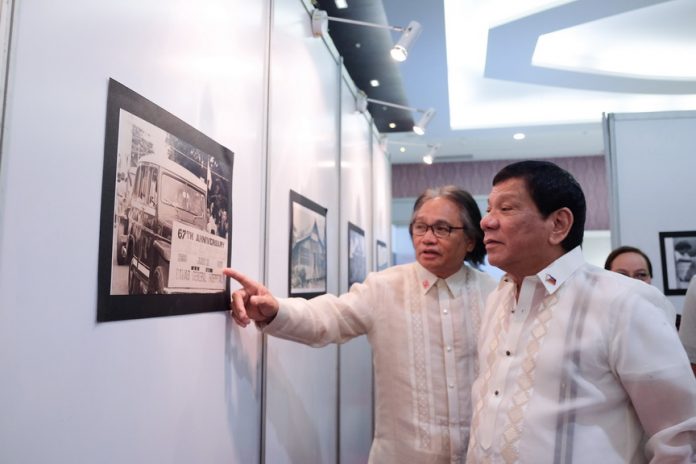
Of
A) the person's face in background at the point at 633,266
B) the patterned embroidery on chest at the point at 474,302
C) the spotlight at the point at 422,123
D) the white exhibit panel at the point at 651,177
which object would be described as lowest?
the patterned embroidery on chest at the point at 474,302

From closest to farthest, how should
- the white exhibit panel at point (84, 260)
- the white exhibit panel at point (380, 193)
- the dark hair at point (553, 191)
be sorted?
the white exhibit panel at point (84, 260) → the dark hair at point (553, 191) → the white exhibit panel at point (380, 193)

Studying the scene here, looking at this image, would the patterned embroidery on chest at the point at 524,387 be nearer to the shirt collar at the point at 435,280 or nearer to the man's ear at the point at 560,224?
the man's ear at the point at 560,224

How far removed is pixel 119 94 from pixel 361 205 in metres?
3.15

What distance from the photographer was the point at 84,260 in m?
1.00

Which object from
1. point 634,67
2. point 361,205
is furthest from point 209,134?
point 634,67

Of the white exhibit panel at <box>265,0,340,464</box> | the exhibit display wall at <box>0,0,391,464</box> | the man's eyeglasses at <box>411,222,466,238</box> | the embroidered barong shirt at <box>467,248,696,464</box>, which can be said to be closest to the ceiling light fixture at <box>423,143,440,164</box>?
the white exhibit panel at <box>265,0,340,464</box>

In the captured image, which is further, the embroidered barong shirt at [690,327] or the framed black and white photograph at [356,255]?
the framed black and white photograph at [356,255]

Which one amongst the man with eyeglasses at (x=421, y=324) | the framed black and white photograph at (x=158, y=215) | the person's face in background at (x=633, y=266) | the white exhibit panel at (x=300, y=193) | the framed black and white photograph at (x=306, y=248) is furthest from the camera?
the person's face in background at (x=633, y=266)

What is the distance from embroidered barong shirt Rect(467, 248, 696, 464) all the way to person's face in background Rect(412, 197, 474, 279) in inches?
24.5

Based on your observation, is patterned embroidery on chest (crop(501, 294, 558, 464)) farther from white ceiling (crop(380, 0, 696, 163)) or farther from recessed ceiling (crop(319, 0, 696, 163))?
white ceiling (crop(380, 0, 696, 163))

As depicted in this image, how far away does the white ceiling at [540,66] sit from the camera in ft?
13.3

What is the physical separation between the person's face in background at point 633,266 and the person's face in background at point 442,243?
4.33 feet

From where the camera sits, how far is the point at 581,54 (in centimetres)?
527

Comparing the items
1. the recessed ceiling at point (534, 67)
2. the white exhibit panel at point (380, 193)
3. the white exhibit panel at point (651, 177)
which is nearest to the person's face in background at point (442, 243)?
the recessed ceiling at point (534, 67)
